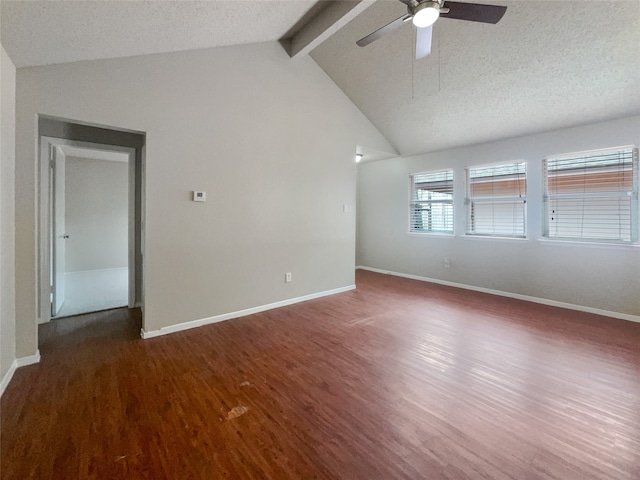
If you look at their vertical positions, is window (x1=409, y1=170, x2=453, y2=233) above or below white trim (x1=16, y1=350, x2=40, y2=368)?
above

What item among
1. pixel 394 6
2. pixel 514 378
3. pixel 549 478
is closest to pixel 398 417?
pixel 549 478

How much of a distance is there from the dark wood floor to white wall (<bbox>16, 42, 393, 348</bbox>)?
0.63 metres

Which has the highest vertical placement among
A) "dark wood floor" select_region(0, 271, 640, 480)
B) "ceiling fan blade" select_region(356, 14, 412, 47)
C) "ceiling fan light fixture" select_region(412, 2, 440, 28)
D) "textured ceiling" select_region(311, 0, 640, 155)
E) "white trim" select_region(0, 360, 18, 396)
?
"textured ceiling" select_region(311, 0, 640, 155)

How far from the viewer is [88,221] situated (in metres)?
6.18

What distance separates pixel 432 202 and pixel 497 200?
1.15 meters

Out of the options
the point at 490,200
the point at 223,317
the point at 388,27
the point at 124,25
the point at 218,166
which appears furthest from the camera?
the point at 490,200

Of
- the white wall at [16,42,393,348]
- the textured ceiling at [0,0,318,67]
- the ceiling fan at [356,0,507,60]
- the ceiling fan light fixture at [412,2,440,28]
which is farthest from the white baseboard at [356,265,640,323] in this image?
the textured ceiling at [0,0,318,67]

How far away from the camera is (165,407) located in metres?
1.83

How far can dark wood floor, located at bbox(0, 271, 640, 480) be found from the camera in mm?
1399

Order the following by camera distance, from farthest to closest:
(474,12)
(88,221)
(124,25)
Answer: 1. (88,221)
2. (124,25)
3. (474,12)

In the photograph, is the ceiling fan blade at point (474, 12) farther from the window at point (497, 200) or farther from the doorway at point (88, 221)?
the doorway at point (88, 221)

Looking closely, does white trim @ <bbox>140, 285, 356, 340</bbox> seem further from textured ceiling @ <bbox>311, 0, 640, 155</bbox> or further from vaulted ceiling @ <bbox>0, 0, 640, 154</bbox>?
textured ceiling @ <bbox>311, 0, 640, 155</bbox>

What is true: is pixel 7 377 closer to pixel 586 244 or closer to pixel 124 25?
pixel 124 25

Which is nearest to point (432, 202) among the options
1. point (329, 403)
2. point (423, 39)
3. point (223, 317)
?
point (423, 39)
